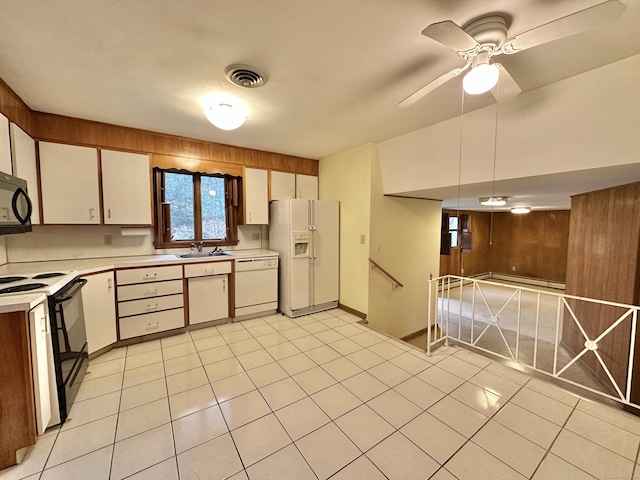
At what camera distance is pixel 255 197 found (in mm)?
4016

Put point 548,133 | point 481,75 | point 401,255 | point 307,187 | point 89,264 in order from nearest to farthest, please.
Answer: point 481,75, point 548,133, point 89,264, point 401,255, point 307,187

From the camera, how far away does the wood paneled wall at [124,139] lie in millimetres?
2417

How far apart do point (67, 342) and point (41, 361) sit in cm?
32

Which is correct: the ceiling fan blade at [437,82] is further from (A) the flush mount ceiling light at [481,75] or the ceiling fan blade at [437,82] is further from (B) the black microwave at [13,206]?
(B) the black microwave at [13,206]

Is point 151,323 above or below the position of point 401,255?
below

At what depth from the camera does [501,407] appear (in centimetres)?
194

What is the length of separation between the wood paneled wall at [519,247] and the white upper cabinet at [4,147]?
810 centimetres

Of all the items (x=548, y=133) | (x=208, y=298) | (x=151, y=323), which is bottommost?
(x=151, y=323)

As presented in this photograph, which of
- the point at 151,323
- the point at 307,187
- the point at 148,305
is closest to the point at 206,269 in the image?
Result: the point at 148,305

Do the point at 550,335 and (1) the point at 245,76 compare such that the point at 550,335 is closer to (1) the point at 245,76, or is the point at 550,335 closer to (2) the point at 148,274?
(1) the point at 245,76

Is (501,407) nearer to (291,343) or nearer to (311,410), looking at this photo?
(311,410)

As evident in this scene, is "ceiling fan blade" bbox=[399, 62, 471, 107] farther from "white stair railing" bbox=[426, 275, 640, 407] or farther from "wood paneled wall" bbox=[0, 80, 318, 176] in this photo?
"wood paneled wall" bbox=[0, 80, 318, 176]

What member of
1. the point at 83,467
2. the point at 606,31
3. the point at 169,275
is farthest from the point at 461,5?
the point at 169,275

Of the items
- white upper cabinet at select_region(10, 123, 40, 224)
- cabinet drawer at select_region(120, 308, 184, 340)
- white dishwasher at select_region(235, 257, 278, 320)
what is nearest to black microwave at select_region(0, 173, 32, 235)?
white upper cabinet at select_region(10, 123, 40, 224)
